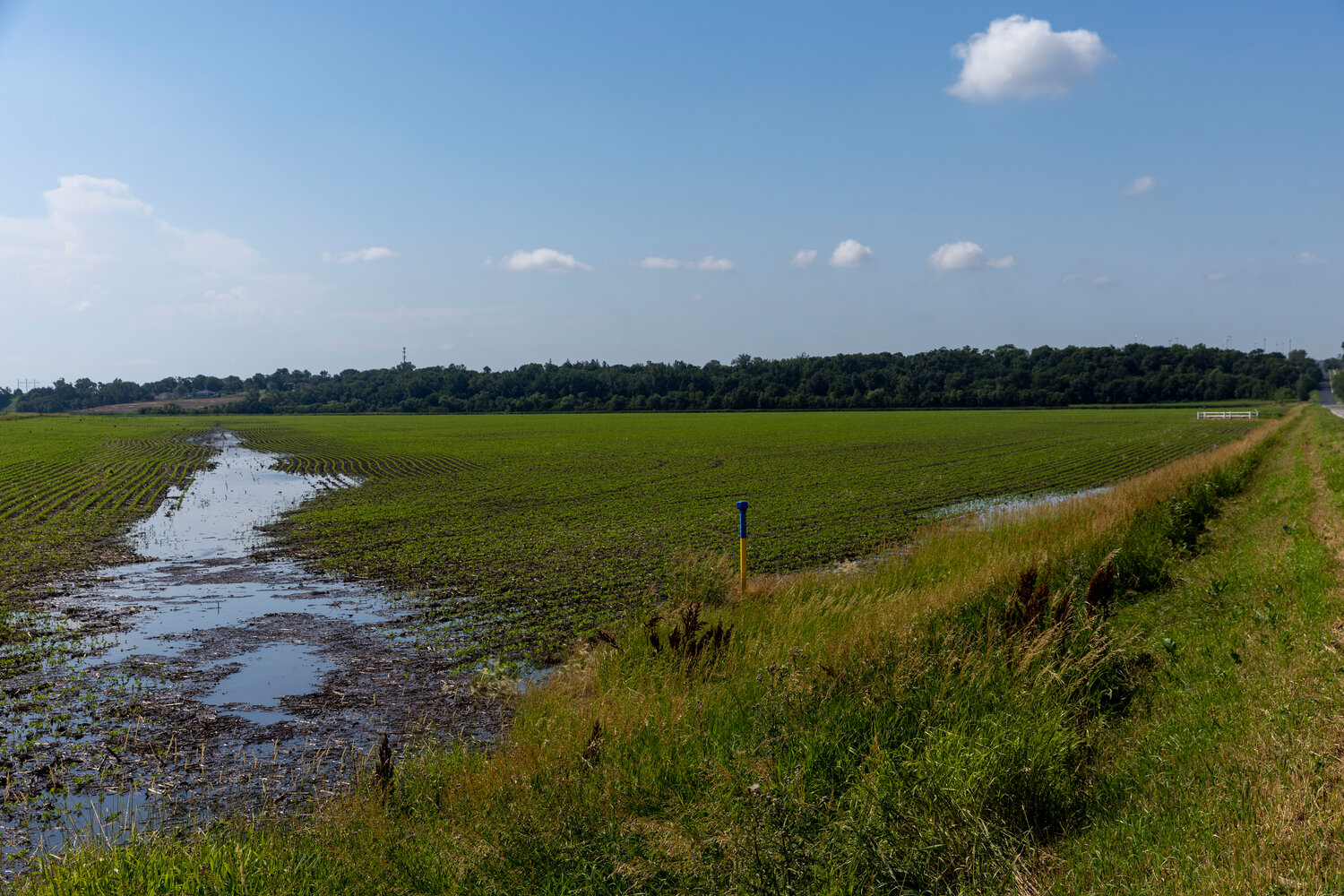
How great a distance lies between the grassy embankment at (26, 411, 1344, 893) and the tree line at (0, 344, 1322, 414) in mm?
148751

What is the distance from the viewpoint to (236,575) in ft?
49.8

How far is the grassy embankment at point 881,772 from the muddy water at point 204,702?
4.30ft

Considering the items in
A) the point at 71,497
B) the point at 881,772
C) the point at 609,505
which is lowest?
the point at 609,505

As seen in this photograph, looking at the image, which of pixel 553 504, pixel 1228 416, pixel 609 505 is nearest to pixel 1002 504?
pixel 609 505

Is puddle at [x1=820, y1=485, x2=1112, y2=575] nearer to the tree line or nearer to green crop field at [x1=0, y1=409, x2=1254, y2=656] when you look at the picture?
green crop field at [x1=0, y1=409, x2=1254, y2=656]

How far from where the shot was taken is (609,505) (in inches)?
957

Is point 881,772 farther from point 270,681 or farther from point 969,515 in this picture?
point 969,515

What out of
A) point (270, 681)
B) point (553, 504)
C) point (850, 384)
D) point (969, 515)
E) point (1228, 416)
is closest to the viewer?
point (270, 681)

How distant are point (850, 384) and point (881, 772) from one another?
17349 centimetres

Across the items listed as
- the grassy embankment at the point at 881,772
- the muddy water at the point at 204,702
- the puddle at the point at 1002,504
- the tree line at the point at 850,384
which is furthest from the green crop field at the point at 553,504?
the tree line at the point at 850,384

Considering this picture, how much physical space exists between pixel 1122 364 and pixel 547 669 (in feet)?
608

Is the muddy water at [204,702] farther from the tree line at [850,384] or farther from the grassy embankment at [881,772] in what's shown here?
the tree line at [850,384]

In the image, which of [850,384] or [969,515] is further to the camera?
[850,384]

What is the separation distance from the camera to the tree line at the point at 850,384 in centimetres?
15512
